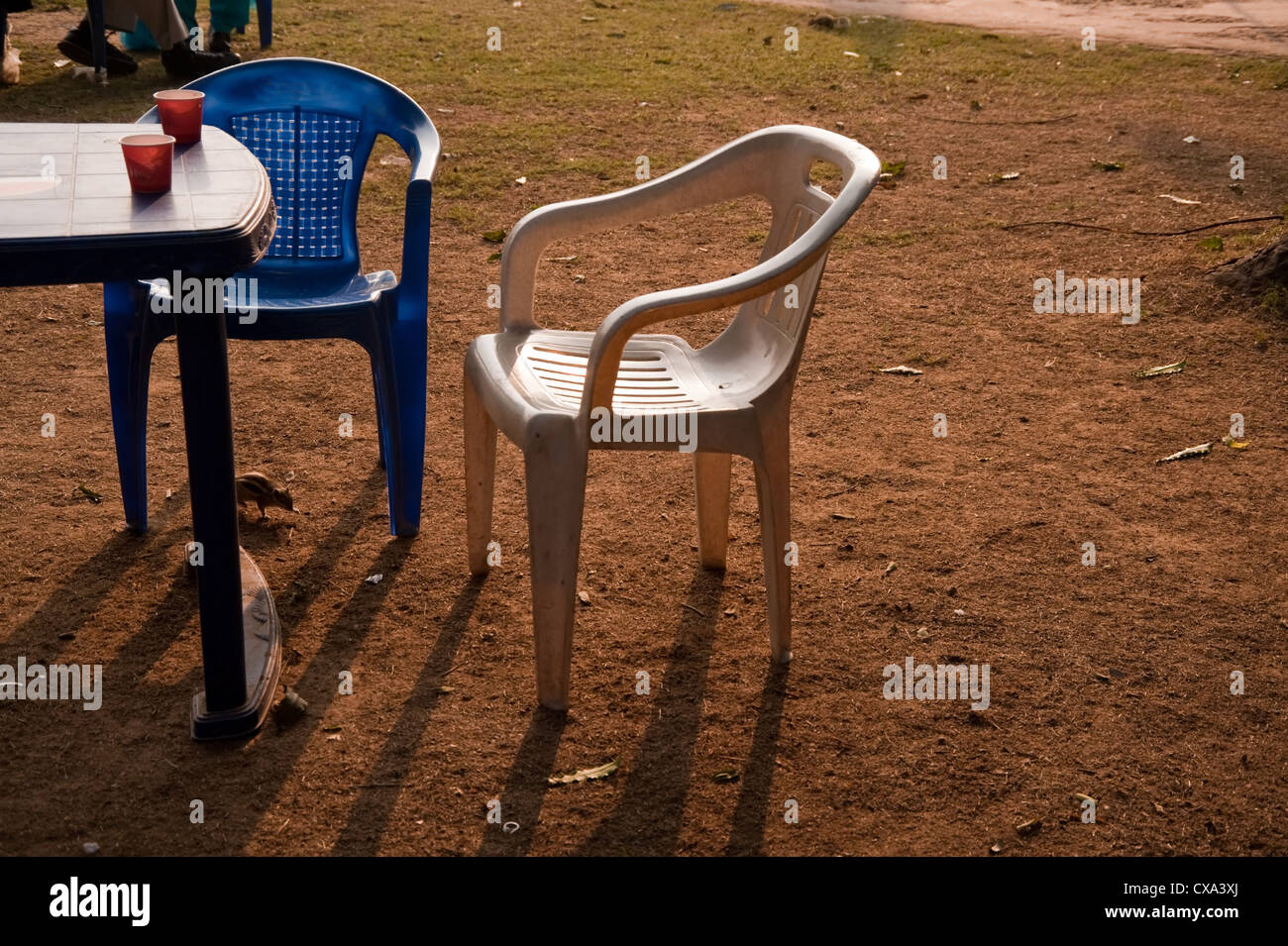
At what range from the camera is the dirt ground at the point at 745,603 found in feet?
8.55

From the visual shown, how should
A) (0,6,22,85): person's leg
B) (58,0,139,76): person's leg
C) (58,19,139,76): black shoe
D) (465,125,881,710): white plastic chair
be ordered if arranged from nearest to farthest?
(465,125,881,710): white plastic chair
(0,6,22,85): person's leg
(58,0,139,76): person's leg
(58,19,139,76): black shoe

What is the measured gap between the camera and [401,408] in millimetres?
3406

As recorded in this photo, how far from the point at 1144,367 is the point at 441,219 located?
310cm

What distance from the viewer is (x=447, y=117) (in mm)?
7355

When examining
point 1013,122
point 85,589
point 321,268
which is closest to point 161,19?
point 321,268

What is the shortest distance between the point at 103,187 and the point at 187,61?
19.7 ft

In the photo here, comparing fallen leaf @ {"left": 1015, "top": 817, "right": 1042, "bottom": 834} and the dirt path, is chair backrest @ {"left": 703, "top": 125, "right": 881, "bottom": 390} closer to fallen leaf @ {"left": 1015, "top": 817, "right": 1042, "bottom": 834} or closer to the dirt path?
fallen leaf @ {"left": 1015, "top": 817, "right": 1042, "bottom": 834}

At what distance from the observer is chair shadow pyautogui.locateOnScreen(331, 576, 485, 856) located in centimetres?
252

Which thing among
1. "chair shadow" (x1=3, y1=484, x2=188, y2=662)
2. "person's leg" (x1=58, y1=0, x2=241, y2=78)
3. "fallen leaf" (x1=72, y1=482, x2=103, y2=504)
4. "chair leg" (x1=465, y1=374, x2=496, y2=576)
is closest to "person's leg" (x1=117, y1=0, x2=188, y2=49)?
"person's leg" (x1=58, y1=0, x2=241, y2=78)

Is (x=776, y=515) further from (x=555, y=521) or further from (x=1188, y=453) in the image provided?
(x=1188, y=453)

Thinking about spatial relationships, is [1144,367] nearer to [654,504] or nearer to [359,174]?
[654,504]

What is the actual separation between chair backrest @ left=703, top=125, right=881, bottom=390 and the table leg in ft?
3.76
